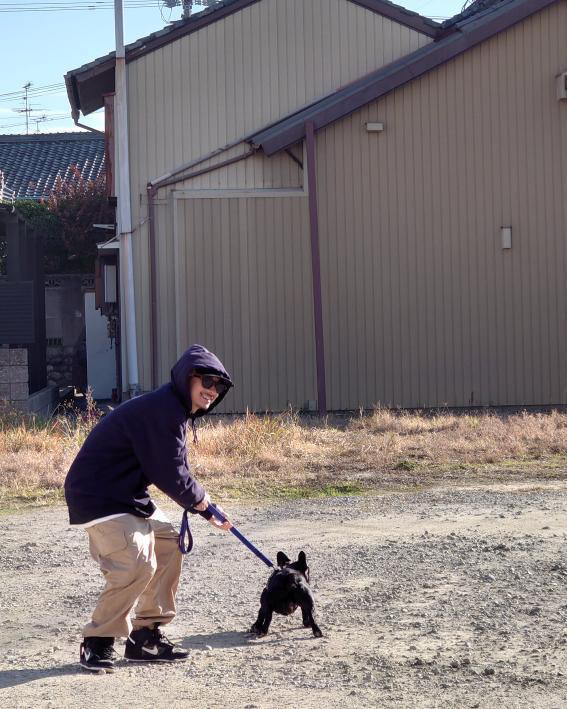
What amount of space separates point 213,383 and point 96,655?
4.53 ft

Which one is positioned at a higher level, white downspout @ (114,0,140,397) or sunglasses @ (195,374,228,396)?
white downspout @ (114,0,140,397)

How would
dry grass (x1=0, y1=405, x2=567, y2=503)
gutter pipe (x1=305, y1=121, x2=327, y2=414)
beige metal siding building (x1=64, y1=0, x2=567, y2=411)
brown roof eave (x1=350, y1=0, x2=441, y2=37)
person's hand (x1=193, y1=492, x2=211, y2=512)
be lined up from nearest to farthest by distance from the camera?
person's hand (x1=193, y1=492, x2=211, y2=512) → dry grass (x1=0, y1=405, x2=567, y2=503) → gutter pipe (x1=305, y1=121, x2=327, y2=414) → beige metal siding building (x1=64, y1=0, x2=567, y2=411) → brown roof eave (x1=350, y1=0, x2=441, y2=37)

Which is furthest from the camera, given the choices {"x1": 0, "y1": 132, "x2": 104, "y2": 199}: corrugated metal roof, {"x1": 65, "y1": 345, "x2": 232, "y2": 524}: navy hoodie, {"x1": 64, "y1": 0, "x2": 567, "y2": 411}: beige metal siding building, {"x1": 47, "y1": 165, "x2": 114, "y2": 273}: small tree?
{"x1": 0, "y1": 132, "x2": 104, "y2": 199}: corrugated metal roof

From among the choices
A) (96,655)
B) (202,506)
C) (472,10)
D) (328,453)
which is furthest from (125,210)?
(96,655)

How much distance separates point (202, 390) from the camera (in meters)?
5.07

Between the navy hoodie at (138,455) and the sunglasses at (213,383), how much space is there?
0.03m

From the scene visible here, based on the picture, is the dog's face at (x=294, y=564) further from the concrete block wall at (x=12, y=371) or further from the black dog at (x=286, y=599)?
the concrete block wall at (x=12, y=371)

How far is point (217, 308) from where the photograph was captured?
15766 mm

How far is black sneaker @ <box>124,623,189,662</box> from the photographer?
522cm

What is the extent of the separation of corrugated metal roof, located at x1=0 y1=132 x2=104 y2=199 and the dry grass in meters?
16.2

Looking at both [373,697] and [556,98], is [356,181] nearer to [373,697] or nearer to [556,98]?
[556,98]

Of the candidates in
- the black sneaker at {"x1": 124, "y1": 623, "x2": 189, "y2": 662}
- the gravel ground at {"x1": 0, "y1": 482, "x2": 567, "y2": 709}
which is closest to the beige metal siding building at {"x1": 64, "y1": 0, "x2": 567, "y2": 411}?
the gravel ground at {"x1": 0, "y1": 482, "x2": 567, "y2": 709}

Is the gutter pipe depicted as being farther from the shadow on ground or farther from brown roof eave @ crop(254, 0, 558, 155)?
the shadow on ground

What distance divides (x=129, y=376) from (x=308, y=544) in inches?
331
